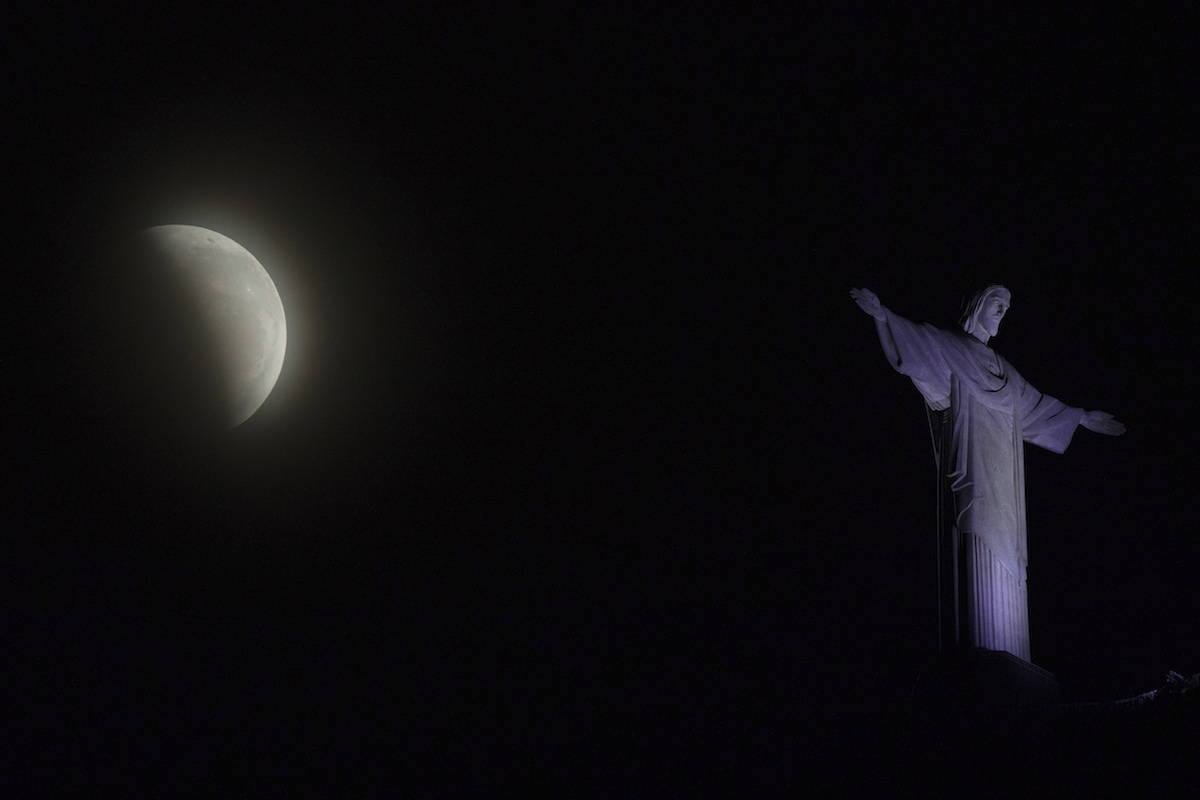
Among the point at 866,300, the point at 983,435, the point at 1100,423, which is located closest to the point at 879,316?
the point at 866,300

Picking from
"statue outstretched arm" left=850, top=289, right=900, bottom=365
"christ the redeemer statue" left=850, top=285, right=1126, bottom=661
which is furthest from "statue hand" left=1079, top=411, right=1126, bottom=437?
"statue outstretched arm" left=850, top=289, right=900, bottom=365

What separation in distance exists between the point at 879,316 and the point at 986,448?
5.51 ft

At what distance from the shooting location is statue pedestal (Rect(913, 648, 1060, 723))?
33.7 ft

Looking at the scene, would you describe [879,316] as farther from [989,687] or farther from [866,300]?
[989,687]

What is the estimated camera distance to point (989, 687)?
34.0 ft

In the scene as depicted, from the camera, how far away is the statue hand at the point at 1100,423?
1323 cm

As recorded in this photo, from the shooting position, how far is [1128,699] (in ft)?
32.6

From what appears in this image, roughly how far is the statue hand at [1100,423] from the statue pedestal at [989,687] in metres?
3.43

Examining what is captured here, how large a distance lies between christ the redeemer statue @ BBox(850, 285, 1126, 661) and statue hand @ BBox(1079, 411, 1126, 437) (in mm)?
11

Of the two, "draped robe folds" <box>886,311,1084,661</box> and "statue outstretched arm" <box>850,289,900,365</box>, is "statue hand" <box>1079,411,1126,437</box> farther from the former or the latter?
"statue outstretched arm" <box>850,289,900,365</box>

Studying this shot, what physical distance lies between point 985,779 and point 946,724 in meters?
0.60

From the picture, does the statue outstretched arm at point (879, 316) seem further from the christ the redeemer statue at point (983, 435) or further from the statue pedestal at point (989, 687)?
the statue pedestal at point (989, 687)

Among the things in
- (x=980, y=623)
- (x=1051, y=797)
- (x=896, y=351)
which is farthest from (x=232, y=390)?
(x=1051, y=797)

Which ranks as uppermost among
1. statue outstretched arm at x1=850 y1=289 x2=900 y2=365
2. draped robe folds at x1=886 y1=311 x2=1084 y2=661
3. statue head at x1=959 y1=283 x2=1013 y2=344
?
statue head at x1=959 y1=283 x2=1013 y2=344
